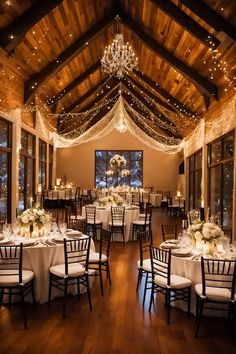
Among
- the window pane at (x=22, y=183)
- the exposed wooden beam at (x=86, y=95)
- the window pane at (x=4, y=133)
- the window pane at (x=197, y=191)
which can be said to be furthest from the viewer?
the exposed wooden beam at (x=86, y=95)

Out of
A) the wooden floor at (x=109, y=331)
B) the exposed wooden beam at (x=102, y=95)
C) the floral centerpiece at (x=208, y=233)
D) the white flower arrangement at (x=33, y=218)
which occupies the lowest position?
the wooden floor at (x=109, y=331)

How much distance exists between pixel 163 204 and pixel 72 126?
613cm

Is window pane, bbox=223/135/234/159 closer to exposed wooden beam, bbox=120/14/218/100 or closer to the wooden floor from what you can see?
exposed wooden beam, bbox=120/14/218/100

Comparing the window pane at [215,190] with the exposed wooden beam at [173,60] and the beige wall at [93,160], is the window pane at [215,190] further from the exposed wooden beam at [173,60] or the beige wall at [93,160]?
the beige wall at [93,160]

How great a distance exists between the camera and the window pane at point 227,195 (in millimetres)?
7609

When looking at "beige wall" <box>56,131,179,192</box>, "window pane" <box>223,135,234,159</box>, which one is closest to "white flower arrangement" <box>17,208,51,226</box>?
"window pane" <box>223,135,234,159</box>

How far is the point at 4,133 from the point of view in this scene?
29.5ft

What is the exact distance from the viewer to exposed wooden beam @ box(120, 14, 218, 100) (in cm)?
866

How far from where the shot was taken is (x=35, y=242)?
4793 mm

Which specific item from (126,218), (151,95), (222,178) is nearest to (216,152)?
(222,178)

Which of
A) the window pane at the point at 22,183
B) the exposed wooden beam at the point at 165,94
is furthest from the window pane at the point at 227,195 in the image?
the window pane at the point at 22,183

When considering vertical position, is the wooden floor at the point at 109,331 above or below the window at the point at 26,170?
below

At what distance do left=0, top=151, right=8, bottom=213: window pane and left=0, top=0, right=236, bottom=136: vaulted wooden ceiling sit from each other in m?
2.27

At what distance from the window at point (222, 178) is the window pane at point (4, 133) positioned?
18.7 feet
